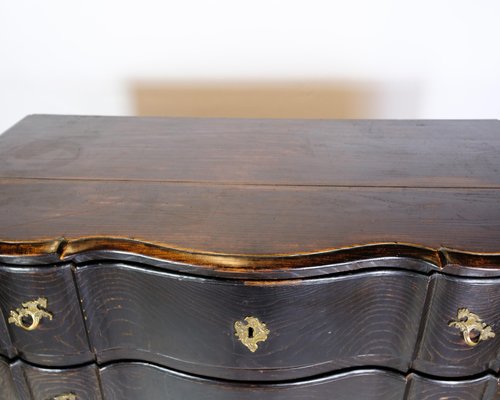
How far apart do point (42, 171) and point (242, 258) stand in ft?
1.39

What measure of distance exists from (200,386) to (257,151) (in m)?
0.42

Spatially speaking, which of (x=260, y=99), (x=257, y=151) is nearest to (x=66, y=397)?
(x=257, y=151)

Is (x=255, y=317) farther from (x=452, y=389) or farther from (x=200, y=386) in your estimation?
(x=452, y=389)

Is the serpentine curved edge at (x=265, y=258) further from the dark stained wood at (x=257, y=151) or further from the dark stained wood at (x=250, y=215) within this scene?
the dark stained wood at (x=257, y=151)

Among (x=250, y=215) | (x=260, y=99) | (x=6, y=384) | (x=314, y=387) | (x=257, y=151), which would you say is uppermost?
(x=260, y=99)

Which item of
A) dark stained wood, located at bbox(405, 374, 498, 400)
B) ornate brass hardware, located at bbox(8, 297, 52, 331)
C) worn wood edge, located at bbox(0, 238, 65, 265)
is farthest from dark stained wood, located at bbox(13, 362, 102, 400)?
dark stained wood, located at bbox(405, 374, 498, 400)

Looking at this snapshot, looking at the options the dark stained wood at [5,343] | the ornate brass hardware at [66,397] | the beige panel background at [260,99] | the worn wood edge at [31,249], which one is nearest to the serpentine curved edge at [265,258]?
the worn wood edge at [31,249]

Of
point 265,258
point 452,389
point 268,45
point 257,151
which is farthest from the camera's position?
point 268,45

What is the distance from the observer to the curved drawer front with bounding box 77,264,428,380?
586 millimetres

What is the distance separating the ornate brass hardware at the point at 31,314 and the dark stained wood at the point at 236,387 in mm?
142

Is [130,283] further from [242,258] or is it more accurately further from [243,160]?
[243,160]

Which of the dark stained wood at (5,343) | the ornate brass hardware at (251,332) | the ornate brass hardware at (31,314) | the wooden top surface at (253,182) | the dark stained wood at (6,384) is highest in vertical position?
the wooden top surface at (253,182)

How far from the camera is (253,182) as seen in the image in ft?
2.34

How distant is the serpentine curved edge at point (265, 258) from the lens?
1.80ft
